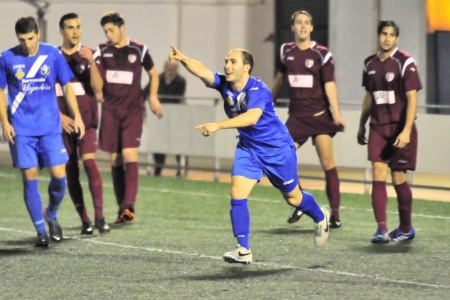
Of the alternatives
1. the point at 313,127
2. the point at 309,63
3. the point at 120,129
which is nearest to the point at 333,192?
the point at 313,127

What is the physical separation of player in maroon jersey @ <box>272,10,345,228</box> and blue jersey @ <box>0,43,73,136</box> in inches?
94.6

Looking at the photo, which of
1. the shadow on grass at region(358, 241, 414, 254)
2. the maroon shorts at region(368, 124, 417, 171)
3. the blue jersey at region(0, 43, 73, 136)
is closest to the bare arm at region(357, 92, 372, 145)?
the maroon shorts at region(368, 124, 417, 171)

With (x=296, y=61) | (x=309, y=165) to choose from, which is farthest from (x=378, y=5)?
(x=296, y=61)

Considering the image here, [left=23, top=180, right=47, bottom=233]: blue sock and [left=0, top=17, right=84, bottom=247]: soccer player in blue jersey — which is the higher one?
[left=0, top=17, right=84, bottom=247]: soccer player in blue jersey

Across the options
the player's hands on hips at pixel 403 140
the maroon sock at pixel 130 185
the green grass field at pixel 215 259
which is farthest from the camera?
the maroon sock at pixel 130 185

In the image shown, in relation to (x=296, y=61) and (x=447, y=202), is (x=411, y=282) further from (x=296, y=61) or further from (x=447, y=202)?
(x=447, y=202)

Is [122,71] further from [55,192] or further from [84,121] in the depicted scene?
[55,192]

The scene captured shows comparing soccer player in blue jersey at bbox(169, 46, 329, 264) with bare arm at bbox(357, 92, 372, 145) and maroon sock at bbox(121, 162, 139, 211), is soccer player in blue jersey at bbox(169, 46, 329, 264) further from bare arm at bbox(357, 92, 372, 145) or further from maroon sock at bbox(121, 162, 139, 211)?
maroon sock at bbox(121, 162, 139, 211)

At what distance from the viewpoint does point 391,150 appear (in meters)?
10.5

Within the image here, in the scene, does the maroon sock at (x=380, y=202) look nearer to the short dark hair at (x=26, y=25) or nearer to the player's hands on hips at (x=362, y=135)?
the player's hands on hips at (x=362, y=135)

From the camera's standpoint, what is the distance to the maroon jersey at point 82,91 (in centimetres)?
1159

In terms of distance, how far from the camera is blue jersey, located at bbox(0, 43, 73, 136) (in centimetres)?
1030

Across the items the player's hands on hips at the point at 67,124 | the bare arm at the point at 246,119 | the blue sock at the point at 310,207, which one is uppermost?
the bare arm at the point at 246,119

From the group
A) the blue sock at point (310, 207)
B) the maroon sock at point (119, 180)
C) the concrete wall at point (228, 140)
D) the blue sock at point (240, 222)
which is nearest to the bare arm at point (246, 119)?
the blue sock at point (240, 222)
